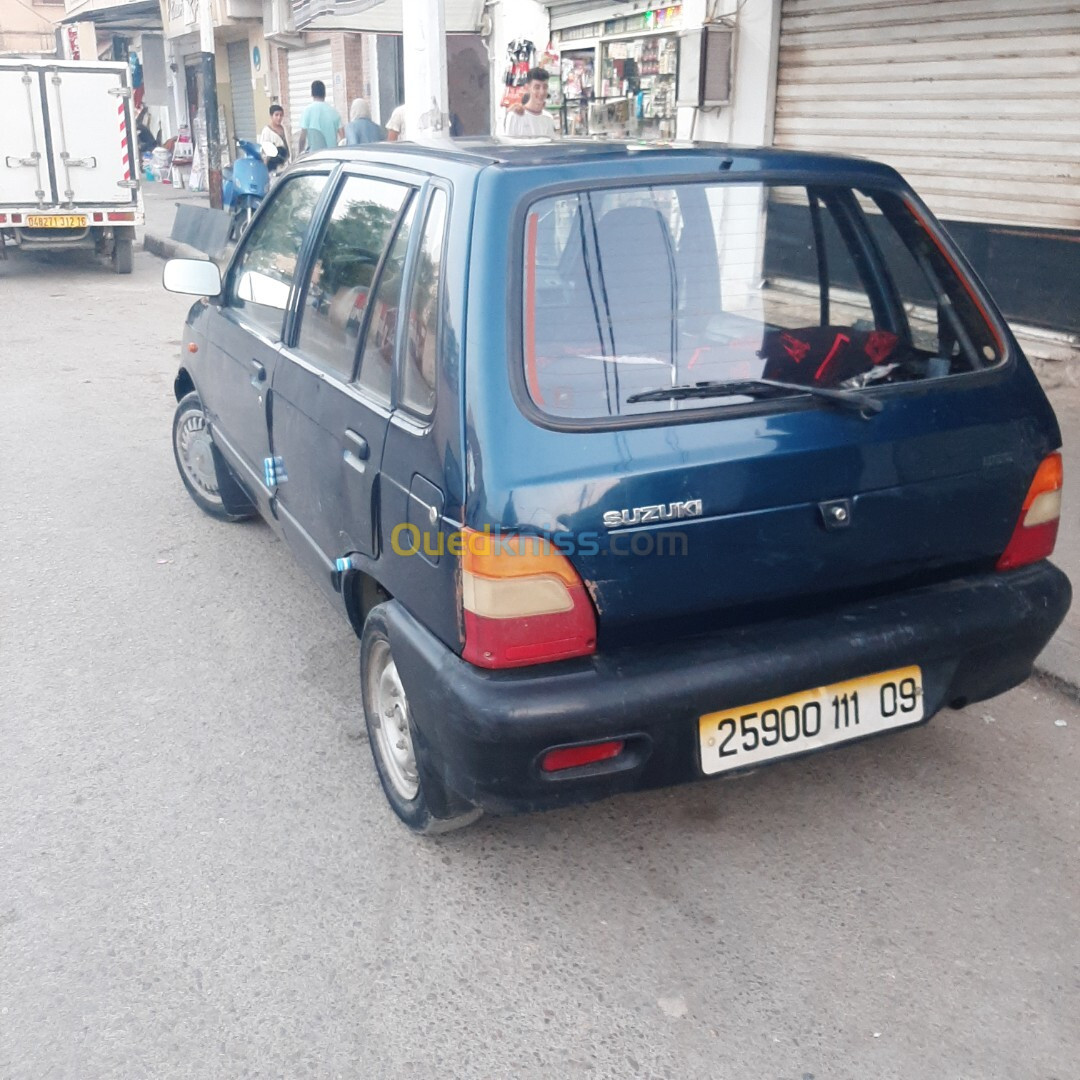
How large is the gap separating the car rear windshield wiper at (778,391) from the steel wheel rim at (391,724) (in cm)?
107

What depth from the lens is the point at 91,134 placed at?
44.0 ft

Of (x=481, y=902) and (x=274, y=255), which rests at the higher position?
(x=274, y=255)

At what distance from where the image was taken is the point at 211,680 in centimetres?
400

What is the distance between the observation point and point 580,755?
2.54 m

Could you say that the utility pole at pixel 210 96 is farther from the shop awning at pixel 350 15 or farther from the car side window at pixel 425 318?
the car side window at pixel 425 318

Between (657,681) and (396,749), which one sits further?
(396,749)

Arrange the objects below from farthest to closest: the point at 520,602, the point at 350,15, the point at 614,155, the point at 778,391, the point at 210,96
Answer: the point at 210,96 < the point at 350,15 < the point at 614,155 < the point at 778,391 < the point at 520,602

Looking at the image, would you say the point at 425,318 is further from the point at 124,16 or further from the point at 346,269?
the point at 124,16

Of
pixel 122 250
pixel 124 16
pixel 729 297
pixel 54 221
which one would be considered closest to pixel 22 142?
pixel 54 221

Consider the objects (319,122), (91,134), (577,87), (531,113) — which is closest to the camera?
(531,113)

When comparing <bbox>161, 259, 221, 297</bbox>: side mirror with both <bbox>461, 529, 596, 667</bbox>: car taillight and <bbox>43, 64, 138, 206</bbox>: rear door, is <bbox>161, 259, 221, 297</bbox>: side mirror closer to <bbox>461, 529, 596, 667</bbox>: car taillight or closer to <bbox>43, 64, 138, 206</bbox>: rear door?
<bbox>461, 529, 596, 667</bbox>: car taillight

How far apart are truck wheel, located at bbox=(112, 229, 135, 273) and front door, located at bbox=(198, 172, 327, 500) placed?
10.4 meters

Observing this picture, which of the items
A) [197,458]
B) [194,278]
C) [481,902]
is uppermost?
[194,278]

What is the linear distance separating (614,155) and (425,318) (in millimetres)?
606
